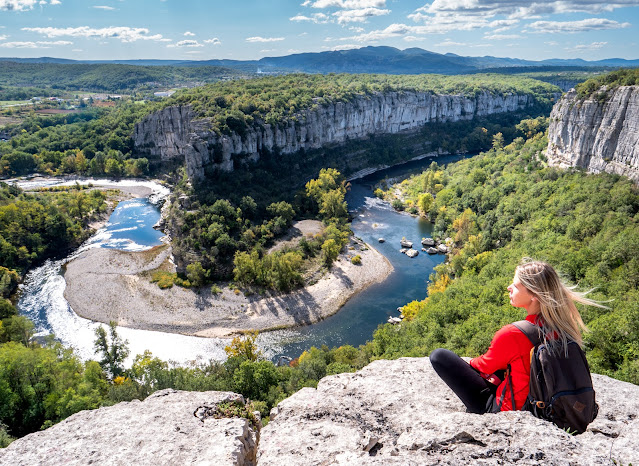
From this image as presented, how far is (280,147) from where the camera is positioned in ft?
294

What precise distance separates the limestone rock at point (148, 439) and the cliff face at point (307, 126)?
63488 mm

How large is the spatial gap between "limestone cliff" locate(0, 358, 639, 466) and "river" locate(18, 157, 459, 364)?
3126cm

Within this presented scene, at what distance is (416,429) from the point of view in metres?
6.81

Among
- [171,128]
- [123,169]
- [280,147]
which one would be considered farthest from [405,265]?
[123,169]

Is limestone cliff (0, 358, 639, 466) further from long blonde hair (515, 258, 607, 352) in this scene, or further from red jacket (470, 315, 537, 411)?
long blonde hair (515, 258, 607, 352)

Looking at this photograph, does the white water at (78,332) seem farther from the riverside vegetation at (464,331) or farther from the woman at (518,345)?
the woman at (518,345)

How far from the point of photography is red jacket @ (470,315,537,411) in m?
5.93

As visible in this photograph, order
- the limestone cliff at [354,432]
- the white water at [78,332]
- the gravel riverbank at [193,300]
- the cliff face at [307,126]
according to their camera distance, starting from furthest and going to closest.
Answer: the cliff face at [307,126] < the gravel riverbank at [193,300] < the white water at [78,332] < the limestone cliff at [354,432]

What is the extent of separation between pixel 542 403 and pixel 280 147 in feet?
288

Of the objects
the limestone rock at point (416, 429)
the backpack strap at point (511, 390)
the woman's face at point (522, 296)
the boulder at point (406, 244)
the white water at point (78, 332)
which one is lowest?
the white water at point (78, 332)

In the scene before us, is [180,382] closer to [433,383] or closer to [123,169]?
[433,383]

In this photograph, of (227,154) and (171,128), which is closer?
(227,154)

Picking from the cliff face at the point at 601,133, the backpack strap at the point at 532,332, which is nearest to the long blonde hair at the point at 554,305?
the backpack strap at the point at 532,332

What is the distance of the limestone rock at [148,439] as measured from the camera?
8258mm
